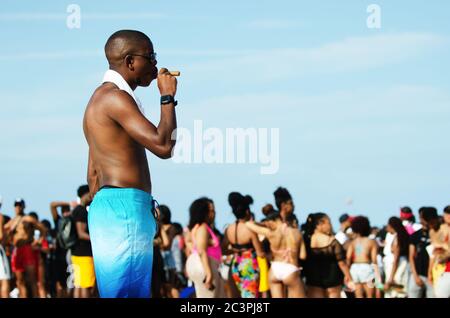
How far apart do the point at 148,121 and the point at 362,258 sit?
1084 centimetres

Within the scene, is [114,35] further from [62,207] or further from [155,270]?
[62,207]

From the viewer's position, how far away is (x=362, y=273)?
1584 cm

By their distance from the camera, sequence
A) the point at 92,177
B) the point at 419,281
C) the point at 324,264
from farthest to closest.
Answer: the point at 419,281, the point at 324,264, the point at 92,177

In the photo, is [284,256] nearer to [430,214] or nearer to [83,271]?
[430,214]

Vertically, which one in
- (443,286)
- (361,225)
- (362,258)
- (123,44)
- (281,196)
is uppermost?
(123,44)

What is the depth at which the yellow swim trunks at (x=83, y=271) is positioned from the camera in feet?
44.7

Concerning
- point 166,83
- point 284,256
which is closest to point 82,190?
point 284,256

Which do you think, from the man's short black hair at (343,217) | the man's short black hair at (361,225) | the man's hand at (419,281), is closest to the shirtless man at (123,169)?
the man's hand at (419,281)

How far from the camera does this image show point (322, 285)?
13.5 meters

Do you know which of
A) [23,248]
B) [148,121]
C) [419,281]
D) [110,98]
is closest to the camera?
[148,121]
